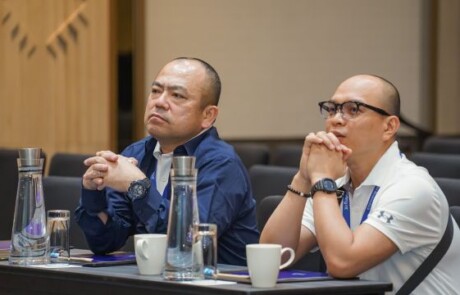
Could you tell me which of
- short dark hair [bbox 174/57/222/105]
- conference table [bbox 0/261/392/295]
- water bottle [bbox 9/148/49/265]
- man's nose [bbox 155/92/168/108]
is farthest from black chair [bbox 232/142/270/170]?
conference table [bbox 0/261/392/295]

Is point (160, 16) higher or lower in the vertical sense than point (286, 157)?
higher

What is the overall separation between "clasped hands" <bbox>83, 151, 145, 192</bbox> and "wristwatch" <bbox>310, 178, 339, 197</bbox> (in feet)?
1.88

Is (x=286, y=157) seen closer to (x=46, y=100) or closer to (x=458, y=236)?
(x=46, y=100)

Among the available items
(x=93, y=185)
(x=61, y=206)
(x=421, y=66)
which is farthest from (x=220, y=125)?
(x=93, y=185)

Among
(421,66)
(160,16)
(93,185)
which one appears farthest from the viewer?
(421,66)

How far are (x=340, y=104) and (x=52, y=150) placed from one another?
4752 mm

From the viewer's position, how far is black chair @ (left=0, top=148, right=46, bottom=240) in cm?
574

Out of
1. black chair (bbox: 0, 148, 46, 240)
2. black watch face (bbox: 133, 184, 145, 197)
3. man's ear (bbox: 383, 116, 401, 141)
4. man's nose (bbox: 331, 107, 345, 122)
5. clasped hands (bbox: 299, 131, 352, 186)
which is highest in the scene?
man's nose (bbox: 331, 107, 345, 122)

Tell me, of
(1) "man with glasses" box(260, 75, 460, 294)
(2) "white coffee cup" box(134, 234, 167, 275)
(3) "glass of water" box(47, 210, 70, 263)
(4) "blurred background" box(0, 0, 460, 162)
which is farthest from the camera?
(4) "blurred background" box(0, 0, 460, 162)

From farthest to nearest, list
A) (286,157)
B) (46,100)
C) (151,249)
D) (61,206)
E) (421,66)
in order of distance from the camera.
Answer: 1. (421,66)
2. (46,100)
3. (286,157)
4. (61,206)
5. (151,249)

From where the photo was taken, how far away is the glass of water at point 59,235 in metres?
3.56

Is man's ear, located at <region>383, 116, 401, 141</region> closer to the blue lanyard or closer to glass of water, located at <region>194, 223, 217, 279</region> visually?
the blue lanyard

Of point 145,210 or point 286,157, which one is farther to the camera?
point 286,157

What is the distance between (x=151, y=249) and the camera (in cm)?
319
